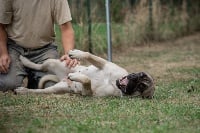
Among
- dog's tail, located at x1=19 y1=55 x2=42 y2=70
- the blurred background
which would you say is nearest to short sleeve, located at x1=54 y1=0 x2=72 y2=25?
dog's tail, located at x1=19 y1=55 x2=42 y2=70

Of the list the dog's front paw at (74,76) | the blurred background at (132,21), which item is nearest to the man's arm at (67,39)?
the dog's front paw at (74,76)

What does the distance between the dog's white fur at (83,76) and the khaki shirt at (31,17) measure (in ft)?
1.01

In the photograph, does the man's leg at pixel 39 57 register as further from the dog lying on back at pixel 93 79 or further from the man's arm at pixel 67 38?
the man's arm at pixel 67 38

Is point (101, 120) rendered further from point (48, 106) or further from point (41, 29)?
point (41, 29)

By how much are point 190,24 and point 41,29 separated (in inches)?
384

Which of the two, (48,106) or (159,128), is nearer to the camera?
(159,128)

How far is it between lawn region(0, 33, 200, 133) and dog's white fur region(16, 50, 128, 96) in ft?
0.41

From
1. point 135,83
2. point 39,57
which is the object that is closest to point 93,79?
point 135,83

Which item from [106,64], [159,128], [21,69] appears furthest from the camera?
[21,69]

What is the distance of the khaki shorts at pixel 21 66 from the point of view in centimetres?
700

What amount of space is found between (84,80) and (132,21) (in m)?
6.87

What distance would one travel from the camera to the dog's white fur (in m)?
6.43

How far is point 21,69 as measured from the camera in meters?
7.16

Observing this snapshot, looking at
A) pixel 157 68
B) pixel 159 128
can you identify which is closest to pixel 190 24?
pixel 157 68
